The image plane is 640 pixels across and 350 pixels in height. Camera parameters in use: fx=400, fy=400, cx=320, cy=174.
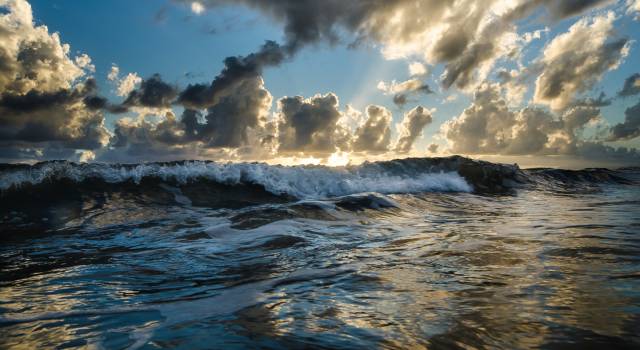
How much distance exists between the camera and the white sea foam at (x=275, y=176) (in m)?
12.8

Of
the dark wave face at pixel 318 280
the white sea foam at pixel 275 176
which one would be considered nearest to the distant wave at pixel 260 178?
the white sea foam at pixel 275 176

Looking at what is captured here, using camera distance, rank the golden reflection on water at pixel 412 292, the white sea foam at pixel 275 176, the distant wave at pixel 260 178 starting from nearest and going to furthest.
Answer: the golden reflection on water at pixel 412 292 → the distant wave at pixel 260 178 → the white sea foam at pixel 275 176

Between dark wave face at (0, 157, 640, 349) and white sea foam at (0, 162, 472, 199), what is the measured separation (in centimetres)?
414

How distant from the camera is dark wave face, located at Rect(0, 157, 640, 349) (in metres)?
2.11

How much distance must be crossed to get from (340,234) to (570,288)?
3583mm

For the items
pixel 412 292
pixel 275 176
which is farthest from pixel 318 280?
pixel 275 176

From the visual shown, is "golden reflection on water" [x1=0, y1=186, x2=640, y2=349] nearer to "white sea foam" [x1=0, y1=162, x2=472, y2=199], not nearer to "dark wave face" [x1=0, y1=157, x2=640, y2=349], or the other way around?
"dark wave face" [x1=0, y1=157, x2=640, y2=349]

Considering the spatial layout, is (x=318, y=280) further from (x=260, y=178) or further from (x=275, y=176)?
(x=275, y=176)

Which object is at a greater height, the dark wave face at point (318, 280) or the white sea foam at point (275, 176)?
the white sea foam at point (275, 176)

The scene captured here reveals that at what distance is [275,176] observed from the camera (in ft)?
50.2

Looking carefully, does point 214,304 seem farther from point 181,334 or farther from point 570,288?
point 570,288

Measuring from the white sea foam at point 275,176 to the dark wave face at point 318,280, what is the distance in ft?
13.6

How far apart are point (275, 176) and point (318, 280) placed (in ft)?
39.6

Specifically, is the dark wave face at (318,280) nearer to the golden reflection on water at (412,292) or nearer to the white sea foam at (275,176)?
the golden reflection on water at (412,292)
